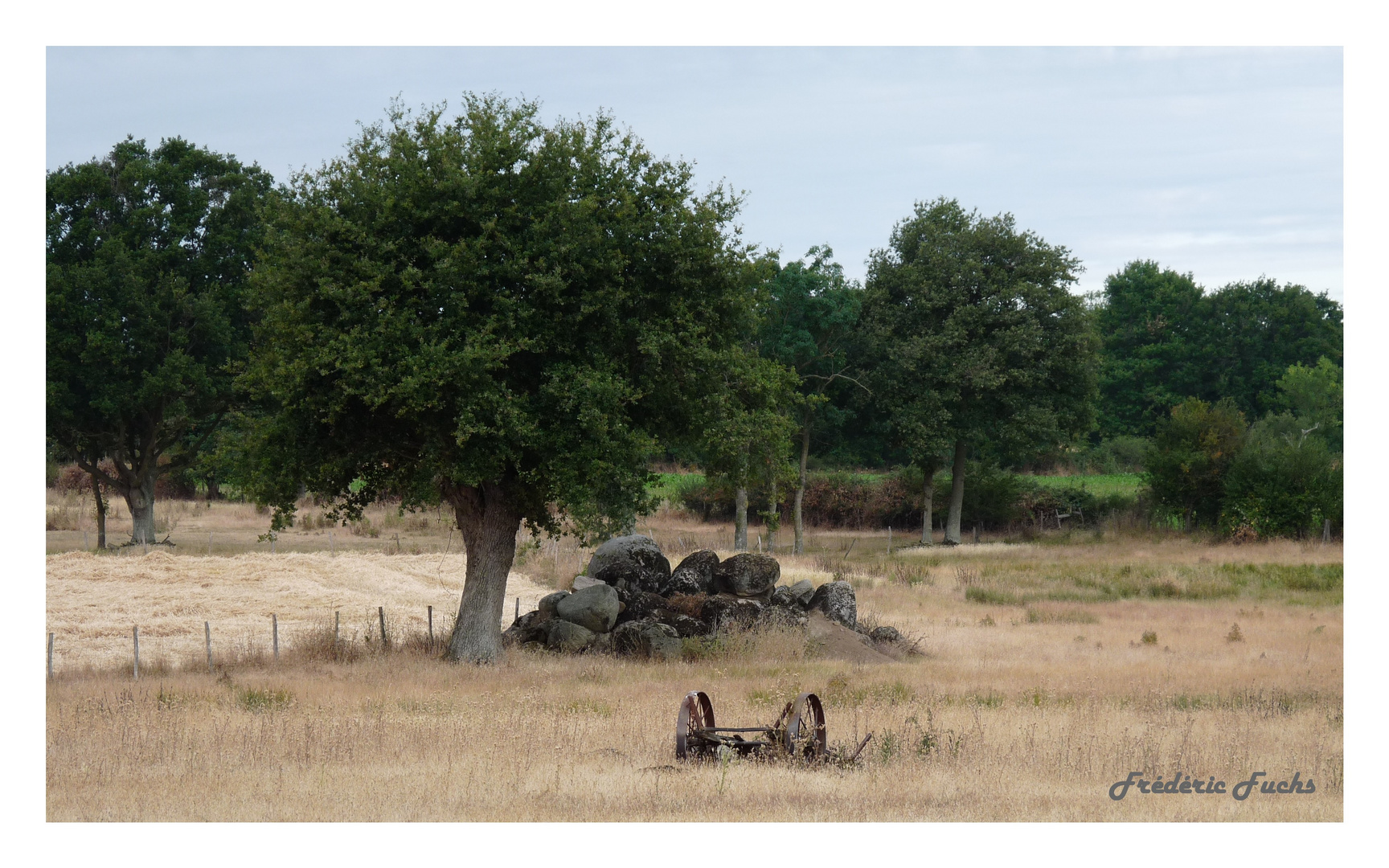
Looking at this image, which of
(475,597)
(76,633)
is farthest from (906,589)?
(76,633)

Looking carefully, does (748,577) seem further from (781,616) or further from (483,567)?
(483,567)

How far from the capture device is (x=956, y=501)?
4916 cm

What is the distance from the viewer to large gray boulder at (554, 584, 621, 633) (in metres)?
21.5

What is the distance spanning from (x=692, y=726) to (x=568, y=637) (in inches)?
377

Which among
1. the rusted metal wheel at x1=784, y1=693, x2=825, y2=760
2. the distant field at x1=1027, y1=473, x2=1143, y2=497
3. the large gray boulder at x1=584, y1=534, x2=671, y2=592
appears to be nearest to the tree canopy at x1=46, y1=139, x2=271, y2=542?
the large gray boulder at x1=584, y1=534, x2=671, y2=592

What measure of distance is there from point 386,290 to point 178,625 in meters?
Result: 11.9

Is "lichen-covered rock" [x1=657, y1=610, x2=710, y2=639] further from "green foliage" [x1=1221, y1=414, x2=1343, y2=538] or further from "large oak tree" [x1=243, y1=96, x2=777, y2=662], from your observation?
"green foliage" [x1=1221, y1=414, x2=1343, y2=538]

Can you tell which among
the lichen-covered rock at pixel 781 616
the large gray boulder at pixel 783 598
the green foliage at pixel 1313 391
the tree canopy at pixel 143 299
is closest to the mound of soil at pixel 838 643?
the lichen-covered rock at pixel 781 616

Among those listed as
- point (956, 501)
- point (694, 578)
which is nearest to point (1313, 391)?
point (956, 501)

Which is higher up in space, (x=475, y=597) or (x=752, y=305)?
(x=752, y=305)

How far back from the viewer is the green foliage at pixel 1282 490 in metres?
43.3

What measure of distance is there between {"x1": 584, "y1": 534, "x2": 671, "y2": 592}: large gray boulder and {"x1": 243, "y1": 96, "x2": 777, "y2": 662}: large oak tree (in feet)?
16.1

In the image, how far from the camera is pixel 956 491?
161 ft

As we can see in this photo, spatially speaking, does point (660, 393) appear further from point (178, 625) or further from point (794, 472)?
point (178, 625)
